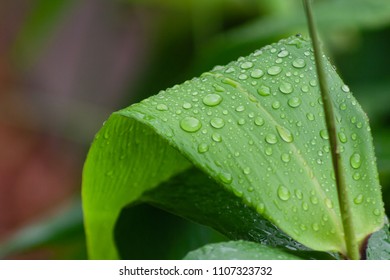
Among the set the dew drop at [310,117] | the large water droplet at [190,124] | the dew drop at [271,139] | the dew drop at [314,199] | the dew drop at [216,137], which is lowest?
the dew drop at [314,199]

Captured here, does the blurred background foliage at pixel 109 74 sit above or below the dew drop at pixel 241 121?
below

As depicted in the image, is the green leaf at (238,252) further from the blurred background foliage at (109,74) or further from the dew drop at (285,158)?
the blurred background foliage at (109,74)

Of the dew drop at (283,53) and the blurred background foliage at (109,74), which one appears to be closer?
the dew drop at (283,53)

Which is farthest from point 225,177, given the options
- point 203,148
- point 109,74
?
point 109,74

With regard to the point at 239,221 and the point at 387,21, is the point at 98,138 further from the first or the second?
the point at 387,21

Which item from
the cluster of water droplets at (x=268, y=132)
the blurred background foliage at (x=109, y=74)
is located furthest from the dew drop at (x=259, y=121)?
the blurred background foliage at (x=109, y=74)

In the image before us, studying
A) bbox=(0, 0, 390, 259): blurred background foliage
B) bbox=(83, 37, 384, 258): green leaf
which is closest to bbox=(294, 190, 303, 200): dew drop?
bbox=(83, 37, 384, 258): green leaf
